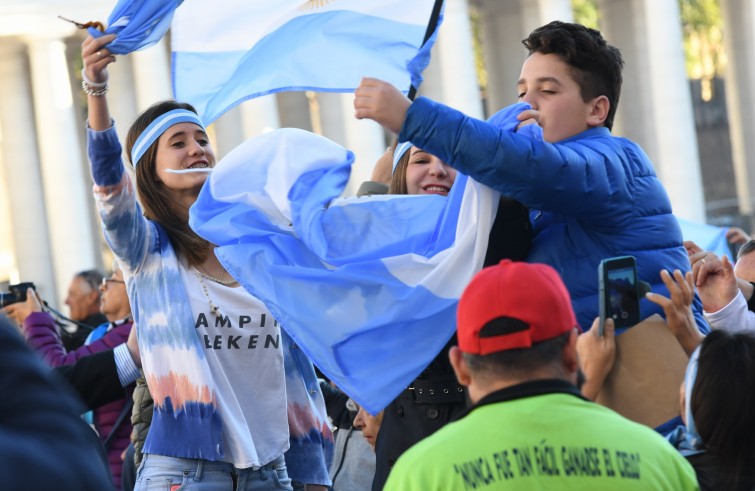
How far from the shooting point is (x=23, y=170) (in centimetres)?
4131

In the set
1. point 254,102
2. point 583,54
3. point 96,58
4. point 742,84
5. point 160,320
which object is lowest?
point 160,320

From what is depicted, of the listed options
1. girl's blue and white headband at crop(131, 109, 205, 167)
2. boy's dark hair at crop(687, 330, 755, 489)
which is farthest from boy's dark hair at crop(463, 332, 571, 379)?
girl's blue and white headband at crop(131, 109, 205, 167)

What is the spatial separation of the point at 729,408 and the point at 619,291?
579 millimetres

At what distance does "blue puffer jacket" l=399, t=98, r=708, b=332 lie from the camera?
449 centimetres

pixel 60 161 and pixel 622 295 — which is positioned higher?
pixel 60 161

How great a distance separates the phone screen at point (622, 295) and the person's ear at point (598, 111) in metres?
0.80

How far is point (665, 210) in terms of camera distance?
502cm

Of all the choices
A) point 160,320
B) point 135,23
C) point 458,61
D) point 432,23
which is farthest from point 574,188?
point 458,61

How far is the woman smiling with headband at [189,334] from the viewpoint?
5.85 meters

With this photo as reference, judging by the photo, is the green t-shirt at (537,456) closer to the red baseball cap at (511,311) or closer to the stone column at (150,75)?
the red baseball cap at (511,311)

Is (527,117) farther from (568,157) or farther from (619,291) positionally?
(619,291)

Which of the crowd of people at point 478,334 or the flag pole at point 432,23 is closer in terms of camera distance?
the crowd of people at point 478,334

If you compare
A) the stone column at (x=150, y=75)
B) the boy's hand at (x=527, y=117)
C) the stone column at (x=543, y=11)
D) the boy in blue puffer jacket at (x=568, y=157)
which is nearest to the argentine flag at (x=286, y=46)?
the boy in blue puffer jacket at (x=568, y=157)

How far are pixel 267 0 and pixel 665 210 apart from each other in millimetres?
2658
